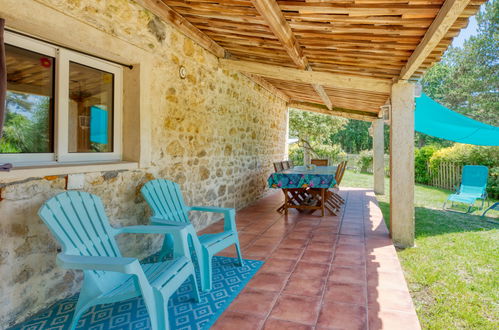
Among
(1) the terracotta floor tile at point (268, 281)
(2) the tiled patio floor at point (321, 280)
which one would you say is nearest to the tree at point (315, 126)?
(2) the tiled patio floor at point (321, 280)

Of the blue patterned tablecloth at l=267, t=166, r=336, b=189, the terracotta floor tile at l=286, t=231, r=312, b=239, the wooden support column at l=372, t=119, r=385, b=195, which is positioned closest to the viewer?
the terracotta floor tile at l=286, t=231, r=312, b=239

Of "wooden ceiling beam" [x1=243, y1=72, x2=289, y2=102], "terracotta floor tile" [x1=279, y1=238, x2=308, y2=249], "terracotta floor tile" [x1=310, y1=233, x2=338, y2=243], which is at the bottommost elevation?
"terracotta floor tile" [x1=279, y1=238, x2=308, y2=249]

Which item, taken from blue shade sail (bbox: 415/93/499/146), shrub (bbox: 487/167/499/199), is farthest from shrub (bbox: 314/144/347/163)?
blue shade sail (bbox: 415/93/499/146)

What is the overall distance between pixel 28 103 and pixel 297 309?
8.05 feet

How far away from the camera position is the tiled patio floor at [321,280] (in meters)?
2.13

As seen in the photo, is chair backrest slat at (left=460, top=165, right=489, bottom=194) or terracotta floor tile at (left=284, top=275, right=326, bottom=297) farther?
chair backrest slat at (left=460, top=165, right=489, bottom=194)

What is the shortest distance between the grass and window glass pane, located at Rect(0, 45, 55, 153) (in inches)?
120

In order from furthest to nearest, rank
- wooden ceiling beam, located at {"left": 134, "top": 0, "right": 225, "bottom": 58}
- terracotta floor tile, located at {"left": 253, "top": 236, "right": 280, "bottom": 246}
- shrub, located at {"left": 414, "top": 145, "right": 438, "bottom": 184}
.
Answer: shrub, located at {"left": 414, "top": 145, "right": 438, "bottom": 184}
terracotta floor tile, located at {"left": 253, "top": 236, "right": 280, "bottom": 246}
wooden ceiling beam, located at {"left": 134, "top": 0, "right": 225, "bottom": 58}

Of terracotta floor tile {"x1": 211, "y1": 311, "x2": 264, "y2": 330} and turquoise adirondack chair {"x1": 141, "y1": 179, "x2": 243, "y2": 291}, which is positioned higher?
turquoise adirondack chair {"x1": 141, "y1": 179, "x2": 243, "y2": 291}

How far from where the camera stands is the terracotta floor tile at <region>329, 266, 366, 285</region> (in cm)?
277

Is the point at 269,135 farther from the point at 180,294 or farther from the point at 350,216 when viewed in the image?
the point at 180,294

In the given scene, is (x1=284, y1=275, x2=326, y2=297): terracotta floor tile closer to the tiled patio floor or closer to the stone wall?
the tiled patio floor

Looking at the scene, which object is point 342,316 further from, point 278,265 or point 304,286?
point 278,265

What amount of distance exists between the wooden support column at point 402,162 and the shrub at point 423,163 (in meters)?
8.02
